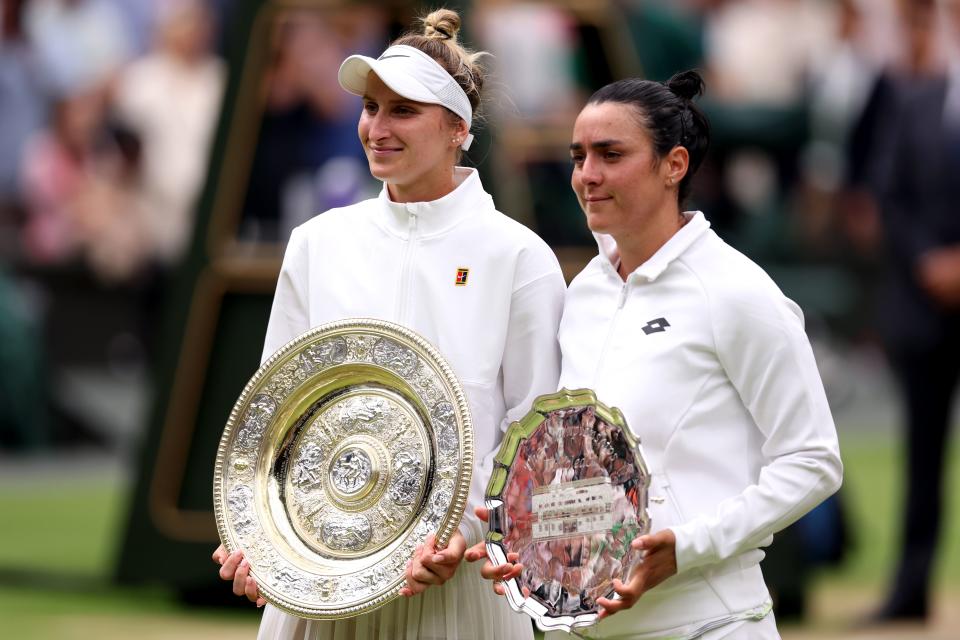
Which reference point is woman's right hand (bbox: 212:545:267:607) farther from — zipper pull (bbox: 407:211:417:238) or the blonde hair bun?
the blonde hair bun

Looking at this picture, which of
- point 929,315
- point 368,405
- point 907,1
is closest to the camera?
point 368,405

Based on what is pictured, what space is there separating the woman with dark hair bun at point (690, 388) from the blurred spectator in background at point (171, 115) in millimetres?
9637

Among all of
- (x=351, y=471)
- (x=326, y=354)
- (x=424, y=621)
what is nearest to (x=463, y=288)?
(x=326, y=354)

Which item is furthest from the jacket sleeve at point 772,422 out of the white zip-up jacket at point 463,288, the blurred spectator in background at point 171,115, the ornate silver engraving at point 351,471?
the blurred spectator in background at point 171,115

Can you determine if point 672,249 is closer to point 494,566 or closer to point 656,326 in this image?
point 656,326

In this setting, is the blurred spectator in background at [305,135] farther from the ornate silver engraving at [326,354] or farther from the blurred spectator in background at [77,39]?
the blurred spectator in background at [77,39]

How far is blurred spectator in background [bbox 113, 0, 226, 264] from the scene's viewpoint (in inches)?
513

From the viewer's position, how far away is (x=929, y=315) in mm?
7887

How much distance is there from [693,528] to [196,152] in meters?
10.2

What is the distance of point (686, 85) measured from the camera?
3594mm

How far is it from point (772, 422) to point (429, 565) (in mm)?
684

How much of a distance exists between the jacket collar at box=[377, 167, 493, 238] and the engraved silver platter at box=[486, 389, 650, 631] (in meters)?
0.49

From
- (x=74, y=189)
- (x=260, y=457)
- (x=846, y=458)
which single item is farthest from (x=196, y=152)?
(x=260, y=457)

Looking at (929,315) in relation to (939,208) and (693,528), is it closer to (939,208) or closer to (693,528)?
(939,208)
